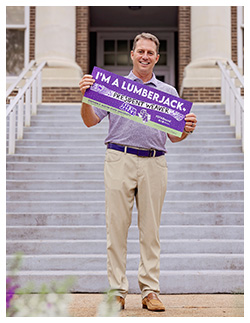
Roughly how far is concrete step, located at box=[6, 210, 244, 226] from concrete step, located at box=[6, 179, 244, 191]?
79cm

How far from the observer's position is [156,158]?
309 cm

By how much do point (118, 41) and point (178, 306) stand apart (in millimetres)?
12158

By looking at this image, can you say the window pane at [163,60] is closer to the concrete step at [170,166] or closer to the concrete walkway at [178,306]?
the concrete step at [170,166]

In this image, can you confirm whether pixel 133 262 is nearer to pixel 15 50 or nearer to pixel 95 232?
pixel 95 232

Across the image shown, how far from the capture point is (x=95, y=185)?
19.9 ft

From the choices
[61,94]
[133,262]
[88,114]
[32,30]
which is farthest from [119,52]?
[88,114]

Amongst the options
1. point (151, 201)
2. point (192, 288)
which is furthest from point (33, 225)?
point (151, 201)

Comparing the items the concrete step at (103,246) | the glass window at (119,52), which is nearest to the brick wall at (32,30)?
the glass window at (119,52)

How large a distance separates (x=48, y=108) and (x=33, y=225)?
3.88m

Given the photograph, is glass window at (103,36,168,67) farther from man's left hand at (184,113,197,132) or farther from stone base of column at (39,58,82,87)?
man's left hand at (184,113,197,132)

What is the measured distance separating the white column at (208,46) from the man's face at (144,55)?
759 cm

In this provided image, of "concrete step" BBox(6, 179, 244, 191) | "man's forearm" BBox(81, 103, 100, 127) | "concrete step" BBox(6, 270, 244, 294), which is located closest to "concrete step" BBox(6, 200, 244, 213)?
"concrete step" BBox(6, 179, 244, 191)

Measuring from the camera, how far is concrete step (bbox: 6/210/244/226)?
527cm

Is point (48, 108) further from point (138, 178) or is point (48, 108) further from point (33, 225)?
point (138, 178)
